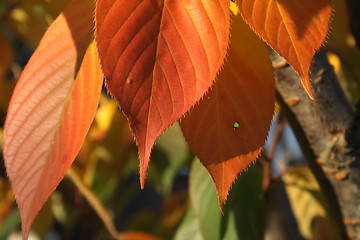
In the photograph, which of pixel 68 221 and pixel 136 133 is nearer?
pixel 136 133

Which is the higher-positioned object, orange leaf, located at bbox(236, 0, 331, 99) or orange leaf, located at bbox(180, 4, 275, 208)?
orange leaf, located at bbox(236, 0, 331, 99)

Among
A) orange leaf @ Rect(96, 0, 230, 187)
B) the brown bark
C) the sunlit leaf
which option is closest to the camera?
orange leaf @ Rect(96, 0, 230, 187)

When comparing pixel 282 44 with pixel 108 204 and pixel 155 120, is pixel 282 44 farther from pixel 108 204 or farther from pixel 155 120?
pixel 108 204

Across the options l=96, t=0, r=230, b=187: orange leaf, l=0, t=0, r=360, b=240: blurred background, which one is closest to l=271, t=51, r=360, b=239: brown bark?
l=0, t=0, r=360, b=240: blurred background

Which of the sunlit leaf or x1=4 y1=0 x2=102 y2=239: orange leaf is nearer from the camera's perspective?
x1=4 y1=0 x2=102 y2=239: orange leaf

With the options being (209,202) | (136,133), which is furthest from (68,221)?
(136,133)

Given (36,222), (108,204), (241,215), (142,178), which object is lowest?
(108,204)

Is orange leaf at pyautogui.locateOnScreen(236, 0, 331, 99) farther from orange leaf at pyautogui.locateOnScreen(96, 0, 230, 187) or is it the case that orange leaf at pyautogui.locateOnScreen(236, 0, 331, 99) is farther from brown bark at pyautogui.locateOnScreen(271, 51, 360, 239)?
brown bark at pyautogui.locateOnScreen(271, 51, 360, 239)

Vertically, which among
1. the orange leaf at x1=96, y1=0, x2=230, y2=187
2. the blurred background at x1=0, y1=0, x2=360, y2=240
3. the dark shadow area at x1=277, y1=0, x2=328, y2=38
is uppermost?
the orange leaf at x1=96, y1=0, x2=230, y2=187
